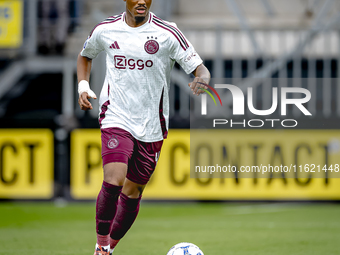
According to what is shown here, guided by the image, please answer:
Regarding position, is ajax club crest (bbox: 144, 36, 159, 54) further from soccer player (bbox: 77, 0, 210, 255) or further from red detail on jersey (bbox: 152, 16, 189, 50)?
red detail on jersey (bbox: 152, 16, 189, 50)

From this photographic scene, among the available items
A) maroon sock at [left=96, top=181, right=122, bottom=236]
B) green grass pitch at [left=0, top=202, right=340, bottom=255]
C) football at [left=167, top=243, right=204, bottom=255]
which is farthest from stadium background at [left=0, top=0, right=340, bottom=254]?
maroon sock at [left=96, top=181, right=122, bottom=236]

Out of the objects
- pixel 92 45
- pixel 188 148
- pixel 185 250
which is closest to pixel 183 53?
pixel 92 45

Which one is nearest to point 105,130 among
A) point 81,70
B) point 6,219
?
point 81,70

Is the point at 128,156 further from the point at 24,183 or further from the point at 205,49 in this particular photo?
the point at 205,49

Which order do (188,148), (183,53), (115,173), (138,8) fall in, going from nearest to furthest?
(115,173)
(138,8)
(183,53)
(188,148)

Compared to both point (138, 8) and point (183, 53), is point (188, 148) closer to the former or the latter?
point (183, 53)

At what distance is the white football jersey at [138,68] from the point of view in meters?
4.25

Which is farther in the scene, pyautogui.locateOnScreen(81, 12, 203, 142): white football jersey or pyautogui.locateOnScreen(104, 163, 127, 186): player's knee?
pyautogui.locateOnScreen(81, 12, 203, 142): white football jersey

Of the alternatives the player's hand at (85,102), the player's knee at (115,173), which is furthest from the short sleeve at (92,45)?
the player's knee at (115,173)

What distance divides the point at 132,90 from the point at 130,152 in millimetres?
447

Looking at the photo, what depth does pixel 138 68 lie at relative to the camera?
4.25m

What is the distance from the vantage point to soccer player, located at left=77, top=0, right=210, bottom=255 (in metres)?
4.15

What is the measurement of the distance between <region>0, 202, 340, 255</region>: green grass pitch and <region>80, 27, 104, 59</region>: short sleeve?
182cm

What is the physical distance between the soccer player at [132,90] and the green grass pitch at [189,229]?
1.16 meters
